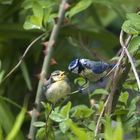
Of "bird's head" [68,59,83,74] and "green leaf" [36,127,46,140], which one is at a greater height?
"bird's head" [68,59,83,74]

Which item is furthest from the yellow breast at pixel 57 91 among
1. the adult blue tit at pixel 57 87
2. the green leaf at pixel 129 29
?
the green leaf at pixel 129 29

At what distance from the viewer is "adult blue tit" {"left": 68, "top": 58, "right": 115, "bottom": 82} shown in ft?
2.31

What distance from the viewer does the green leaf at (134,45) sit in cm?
69

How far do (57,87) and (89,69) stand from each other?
53 mm

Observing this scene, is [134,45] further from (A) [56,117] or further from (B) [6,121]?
(B) [6,121]

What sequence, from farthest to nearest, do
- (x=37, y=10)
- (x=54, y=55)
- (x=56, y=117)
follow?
(x=54, y=55)
(x=37, y=10)
(x=56, y=117)

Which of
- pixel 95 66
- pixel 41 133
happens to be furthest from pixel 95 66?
pixel 41 133

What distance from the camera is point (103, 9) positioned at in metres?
1.98

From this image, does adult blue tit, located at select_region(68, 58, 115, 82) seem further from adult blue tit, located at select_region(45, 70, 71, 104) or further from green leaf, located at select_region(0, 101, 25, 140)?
green leaf, located at select_region(0, 101, 25, 140)

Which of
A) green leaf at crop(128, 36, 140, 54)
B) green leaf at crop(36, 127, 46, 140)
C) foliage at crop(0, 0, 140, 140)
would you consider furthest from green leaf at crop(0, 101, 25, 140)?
green leaf at crop(128, 36, 140, 54)

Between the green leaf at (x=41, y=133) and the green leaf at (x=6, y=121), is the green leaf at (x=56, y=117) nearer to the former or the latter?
the green leaf at (x=41, y=133)

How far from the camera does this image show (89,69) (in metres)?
0.71

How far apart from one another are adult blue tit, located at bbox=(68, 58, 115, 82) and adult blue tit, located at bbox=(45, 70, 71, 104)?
0.02 metres

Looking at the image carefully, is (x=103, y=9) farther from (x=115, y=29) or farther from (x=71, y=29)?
(x=71, y=29)
